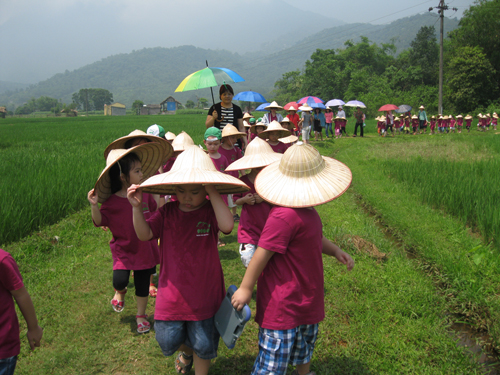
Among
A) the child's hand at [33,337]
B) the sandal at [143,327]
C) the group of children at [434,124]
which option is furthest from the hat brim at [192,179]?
the group of children at [434,124]

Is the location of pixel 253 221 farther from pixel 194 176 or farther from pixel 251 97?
pixel 251 97

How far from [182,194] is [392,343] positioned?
2.09 metres

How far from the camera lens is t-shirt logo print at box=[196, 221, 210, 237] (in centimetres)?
224

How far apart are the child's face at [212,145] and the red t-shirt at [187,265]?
93.8 inches

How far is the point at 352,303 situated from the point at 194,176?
88.9 inches

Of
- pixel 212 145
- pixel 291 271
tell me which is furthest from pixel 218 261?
pixel 212 145

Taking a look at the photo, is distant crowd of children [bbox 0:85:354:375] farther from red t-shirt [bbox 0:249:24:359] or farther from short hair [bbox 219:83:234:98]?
short hair [bbox 219:83:234:98]

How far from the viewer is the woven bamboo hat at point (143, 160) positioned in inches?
105

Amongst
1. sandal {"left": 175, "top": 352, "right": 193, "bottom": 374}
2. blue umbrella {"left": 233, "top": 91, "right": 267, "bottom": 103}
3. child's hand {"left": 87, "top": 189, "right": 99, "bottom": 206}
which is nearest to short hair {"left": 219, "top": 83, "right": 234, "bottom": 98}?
child's hand {"left": 87, "top": 189, "right": 99, "bottom": 206}

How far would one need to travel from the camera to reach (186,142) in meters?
5.05

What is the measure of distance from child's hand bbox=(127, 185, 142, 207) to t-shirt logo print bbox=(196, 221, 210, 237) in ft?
1.23

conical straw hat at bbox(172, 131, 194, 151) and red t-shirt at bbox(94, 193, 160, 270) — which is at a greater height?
conical straw hat at bbox(172, 131, 194, 151)

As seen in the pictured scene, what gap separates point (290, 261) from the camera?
2041 millimetres

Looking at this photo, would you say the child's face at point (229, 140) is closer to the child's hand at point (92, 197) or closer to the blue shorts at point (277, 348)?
the child's hand at point (92, 197)
